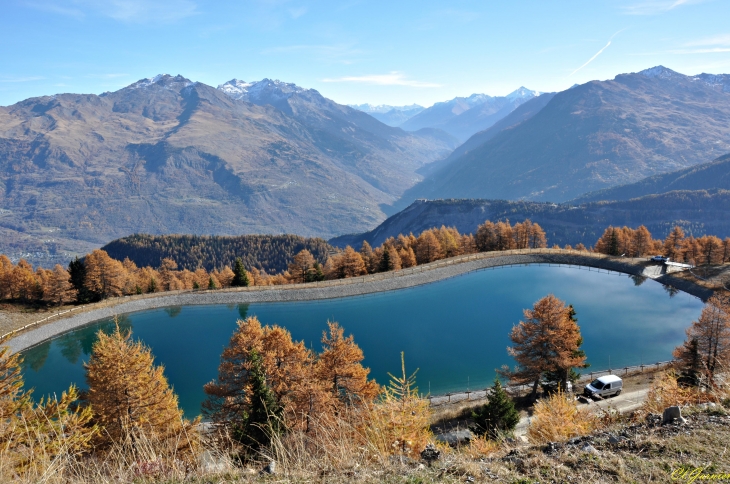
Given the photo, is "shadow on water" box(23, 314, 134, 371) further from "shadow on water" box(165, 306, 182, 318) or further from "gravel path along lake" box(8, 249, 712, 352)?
"shadow on water" box(165, 306, 182, 318)

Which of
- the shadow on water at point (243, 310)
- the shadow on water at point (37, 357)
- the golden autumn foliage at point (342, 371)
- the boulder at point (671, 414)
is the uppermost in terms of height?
the boulder at point (671, 414)

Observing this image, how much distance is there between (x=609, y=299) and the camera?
48.7m

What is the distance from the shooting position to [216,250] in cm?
17588

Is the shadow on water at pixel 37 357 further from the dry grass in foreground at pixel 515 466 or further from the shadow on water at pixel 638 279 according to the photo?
the shadow on water at pixel 638 279

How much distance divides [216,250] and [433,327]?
152 m

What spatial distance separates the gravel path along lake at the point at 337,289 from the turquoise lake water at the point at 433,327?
135 centimetres

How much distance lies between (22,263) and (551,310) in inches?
3189

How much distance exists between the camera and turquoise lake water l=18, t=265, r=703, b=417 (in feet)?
114

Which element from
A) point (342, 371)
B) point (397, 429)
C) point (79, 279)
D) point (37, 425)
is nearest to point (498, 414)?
point (342, 371)

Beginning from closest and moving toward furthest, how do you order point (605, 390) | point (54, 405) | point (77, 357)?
point (54, 405) < point (605, 390) < point (77, 357)

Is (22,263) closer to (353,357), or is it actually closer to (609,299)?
(353,357)

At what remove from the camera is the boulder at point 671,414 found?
7.19 m

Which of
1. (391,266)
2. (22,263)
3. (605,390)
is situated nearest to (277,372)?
(605,390)

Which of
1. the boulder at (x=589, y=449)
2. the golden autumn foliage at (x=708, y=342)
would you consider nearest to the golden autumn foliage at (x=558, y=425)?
Answer: the boulder at (x=589, y=449)
